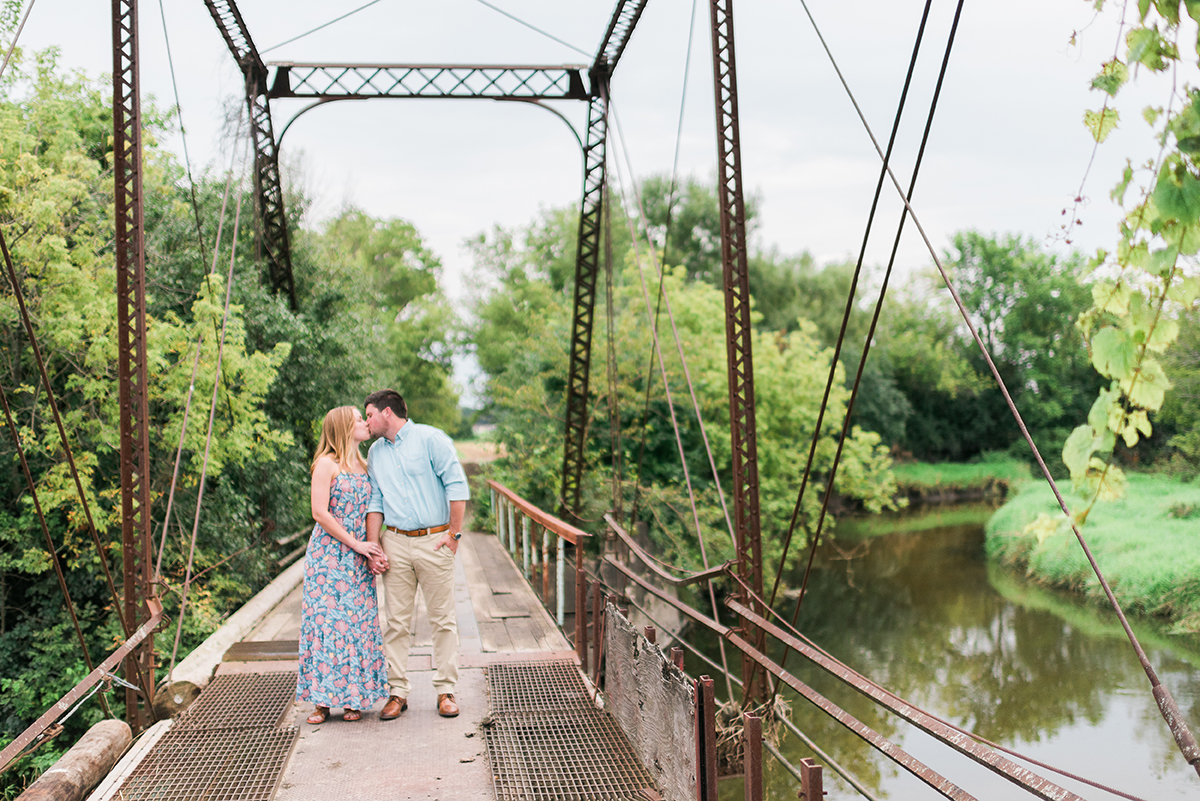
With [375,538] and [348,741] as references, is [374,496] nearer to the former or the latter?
[375,538]

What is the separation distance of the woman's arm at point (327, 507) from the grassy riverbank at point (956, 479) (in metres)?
30.9

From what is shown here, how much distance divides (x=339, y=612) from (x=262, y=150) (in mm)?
9086

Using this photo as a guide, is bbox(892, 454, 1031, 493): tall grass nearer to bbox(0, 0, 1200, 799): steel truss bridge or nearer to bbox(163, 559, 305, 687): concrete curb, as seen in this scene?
bbox(0, 0, 1200, 799): steel truss bridge

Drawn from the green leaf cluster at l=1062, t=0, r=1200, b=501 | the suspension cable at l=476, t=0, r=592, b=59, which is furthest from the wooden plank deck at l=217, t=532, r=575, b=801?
the suspension cable at l=476, t=0, r=592, b=59

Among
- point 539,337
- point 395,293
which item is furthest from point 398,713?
point 395,293

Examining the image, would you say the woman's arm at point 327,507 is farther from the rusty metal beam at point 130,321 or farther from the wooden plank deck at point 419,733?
the rusty metal beam at point 130,321

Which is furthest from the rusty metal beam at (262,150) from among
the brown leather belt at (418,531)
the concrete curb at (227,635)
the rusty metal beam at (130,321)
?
the brown leather belt at (418,531)

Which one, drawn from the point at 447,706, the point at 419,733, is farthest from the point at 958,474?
the point at 419,733

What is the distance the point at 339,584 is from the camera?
4172 mm

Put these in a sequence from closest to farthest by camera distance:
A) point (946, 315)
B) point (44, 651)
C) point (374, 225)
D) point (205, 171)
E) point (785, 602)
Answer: point (44, 651)
point (205, 171)
point (785, 602)
point (374, 225)
point (946, 315)

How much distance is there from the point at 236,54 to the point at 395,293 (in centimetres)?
2689

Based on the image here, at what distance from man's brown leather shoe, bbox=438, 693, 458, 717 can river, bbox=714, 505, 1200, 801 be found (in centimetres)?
691

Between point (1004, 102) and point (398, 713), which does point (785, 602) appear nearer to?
point (398, 713)

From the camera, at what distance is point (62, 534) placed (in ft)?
34.9
